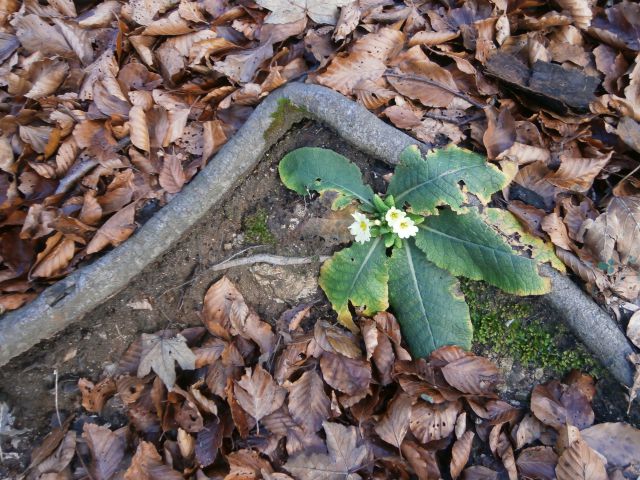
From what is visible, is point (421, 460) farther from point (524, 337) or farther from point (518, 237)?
point (518, 237)

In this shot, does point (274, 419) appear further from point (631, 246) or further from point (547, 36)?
point (547, 36)

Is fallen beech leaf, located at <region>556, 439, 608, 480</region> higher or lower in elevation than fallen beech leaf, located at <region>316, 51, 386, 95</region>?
lower

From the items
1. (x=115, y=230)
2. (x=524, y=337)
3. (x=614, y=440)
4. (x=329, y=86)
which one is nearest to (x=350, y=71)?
(x=329, y=86)

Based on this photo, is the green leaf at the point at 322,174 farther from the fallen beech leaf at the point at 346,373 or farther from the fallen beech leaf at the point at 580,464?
the fallen beech leaf at the point at 580,464

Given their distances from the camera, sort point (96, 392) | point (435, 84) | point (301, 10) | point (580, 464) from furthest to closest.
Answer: point (301, 10) < point (435, 84) < point (96, 392) < point (580, 464)

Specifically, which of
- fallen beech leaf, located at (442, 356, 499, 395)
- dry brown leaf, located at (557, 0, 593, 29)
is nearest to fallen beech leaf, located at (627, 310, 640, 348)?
fallen beech leaf, located at (442, 356, 499, 395)

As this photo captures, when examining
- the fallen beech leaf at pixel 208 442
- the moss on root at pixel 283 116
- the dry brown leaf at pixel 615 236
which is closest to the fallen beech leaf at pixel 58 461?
the fallen beech leaf at pixel 208 442

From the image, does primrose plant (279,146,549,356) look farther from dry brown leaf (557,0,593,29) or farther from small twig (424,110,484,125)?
dry brown leaf (557,0,593,29)
